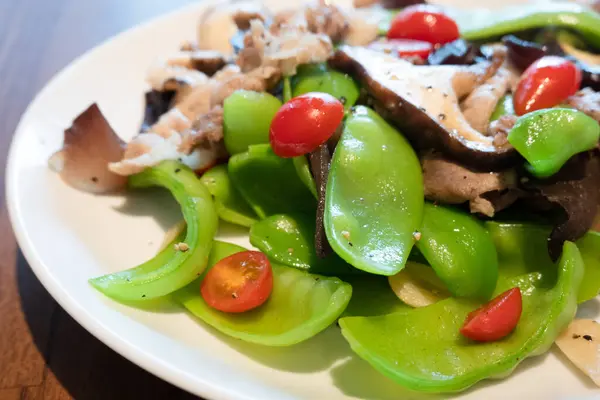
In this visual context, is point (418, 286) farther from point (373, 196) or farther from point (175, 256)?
point (175, 256)

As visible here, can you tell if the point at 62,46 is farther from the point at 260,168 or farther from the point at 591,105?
the point at 591,105

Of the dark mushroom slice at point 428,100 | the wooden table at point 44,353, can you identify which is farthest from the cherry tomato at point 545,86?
the wooden table at point 44,353

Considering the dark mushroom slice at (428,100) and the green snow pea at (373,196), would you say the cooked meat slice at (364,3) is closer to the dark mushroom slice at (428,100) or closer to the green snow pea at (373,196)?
the dark mushroom slice at (428,100)

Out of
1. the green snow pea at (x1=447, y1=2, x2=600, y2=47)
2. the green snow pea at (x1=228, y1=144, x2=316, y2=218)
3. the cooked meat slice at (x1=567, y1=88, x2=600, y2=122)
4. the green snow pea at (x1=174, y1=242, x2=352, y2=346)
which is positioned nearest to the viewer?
the green snow pea at (x1=174, y1=242, x2=352, y2=346)

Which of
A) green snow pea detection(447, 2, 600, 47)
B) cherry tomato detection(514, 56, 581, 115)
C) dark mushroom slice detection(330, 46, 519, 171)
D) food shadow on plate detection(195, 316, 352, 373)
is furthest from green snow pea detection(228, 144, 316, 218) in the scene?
green snow pea detection(447, 2, 600, 47)

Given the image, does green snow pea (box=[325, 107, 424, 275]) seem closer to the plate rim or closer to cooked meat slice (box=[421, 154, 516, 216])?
cooked meat slice (box=[421, 154, 516, 216])
